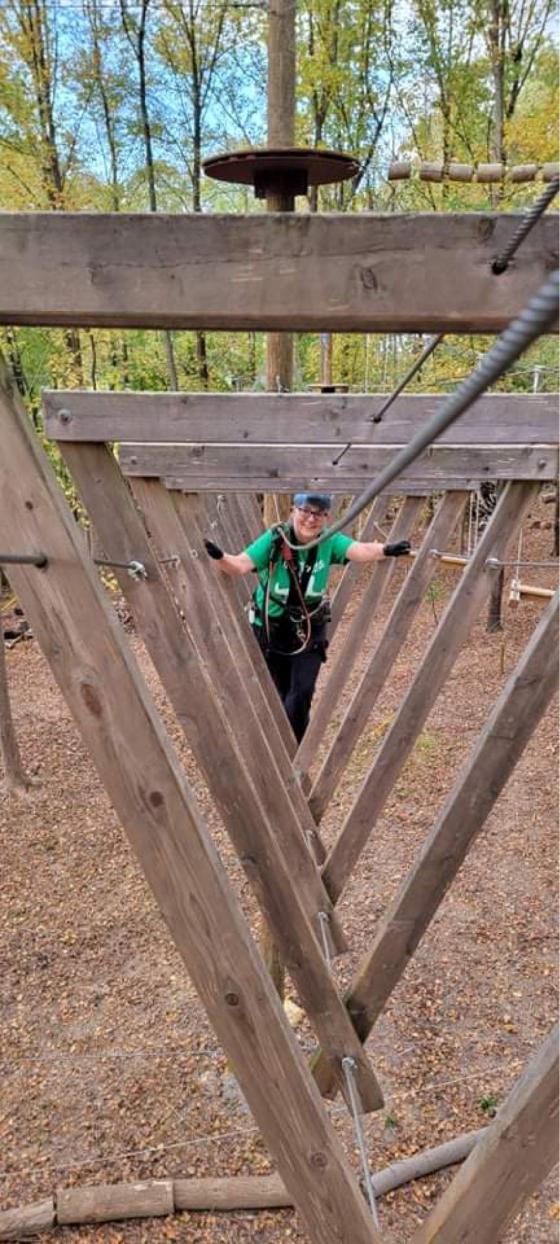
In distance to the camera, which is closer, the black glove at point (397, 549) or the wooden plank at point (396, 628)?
the black glove at point (397, 549)

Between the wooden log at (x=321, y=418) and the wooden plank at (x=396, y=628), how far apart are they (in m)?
1.14

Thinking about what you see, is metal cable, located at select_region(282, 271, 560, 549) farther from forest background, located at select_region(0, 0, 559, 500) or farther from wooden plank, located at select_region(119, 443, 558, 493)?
forest background, located at select_region(0, 0, 559, 500)

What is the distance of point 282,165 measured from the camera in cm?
150

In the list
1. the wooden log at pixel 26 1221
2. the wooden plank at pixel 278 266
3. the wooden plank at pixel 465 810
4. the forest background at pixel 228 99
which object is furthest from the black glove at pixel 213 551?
the forest background at pixel 228 99

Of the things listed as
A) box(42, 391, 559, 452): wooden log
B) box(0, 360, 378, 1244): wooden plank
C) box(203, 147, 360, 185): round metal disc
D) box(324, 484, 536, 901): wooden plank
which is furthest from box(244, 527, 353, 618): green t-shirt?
box(0, 360, 378, 1244): wooden plank

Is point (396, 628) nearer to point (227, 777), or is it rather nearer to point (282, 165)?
point (227, 777)

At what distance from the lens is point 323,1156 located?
143 cm

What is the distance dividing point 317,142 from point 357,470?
429 inches

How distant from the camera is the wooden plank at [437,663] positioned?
288 centimetres

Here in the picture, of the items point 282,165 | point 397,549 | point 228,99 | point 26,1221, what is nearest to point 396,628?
point 397,549

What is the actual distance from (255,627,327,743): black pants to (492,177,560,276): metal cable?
337 cm

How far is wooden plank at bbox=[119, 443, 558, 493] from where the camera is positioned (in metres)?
2.88

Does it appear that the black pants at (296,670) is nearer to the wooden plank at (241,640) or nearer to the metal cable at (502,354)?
the wooden plank at (241,640)

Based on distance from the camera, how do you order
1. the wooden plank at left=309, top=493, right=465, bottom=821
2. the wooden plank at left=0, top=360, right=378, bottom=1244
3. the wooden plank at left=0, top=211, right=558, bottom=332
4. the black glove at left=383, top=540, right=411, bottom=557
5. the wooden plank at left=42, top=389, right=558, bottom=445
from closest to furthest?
1. the wooden plank at left=0, top=211, right=558, bottom=332
2. the wooden plank at left=0, top=360, right=378, bottom=1244
3. the wooden plank at left=42, top=389, right=558, bottom=445
4. the black glove at left=383, top=540, right=411, bottom=557
5. the wooden plank at left=309, top=493, right=465, bottom=821
